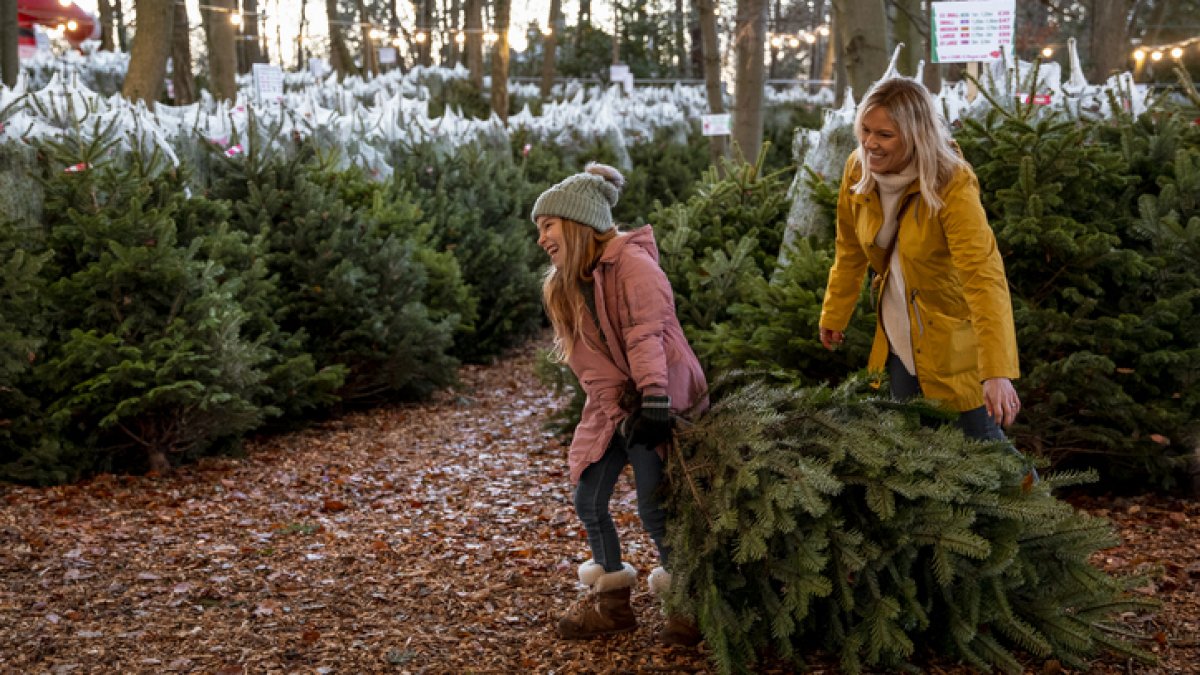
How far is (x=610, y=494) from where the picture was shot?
396 cm

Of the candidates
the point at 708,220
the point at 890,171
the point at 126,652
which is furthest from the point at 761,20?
the point at 126,652

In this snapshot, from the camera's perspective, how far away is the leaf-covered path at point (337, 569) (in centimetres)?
395

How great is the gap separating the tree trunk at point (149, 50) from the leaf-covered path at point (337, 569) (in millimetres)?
6179

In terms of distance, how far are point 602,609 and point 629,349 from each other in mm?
966

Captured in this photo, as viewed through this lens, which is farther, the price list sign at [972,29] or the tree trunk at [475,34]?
the tree trunk at [475,34]

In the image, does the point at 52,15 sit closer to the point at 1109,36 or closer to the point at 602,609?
the point at 1109,36

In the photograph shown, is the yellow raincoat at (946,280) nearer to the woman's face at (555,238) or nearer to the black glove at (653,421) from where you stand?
the black glove at (653,421)

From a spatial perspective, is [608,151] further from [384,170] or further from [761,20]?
[384,170]

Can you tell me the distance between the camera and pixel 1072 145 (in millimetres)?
5305

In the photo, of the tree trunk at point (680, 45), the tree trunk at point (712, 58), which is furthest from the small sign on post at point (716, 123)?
the tree trunk at point (680, 45)

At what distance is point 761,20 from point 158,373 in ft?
30.4

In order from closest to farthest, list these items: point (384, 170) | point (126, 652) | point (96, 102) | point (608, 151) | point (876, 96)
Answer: point (876, 96) → point (126, 652) → point (96, 102) → point (384, 170) → point (608, 151)

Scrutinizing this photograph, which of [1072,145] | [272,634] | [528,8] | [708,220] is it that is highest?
[528,8]

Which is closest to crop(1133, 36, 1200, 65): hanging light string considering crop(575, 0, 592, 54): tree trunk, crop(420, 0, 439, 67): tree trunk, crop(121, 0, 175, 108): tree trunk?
crop(121, 0, 175, 108): tree trunk
